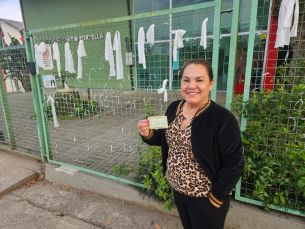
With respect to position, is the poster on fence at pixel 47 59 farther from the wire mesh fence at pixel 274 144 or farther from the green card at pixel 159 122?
the wire mesh fence at pixel 274 144

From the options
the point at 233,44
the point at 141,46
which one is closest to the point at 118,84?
the point at 141,46

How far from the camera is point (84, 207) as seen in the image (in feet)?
9.30

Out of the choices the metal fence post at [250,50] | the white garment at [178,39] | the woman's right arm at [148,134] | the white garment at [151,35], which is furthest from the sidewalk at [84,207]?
the white garment at [151,35]

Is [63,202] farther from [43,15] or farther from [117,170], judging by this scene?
[43,15]

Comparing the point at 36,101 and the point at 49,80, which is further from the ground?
the point at 49,80

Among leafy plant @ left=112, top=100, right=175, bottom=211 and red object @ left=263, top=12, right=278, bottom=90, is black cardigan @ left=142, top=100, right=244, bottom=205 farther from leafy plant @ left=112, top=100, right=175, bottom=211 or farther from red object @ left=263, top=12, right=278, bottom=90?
leafy plant @ left=112, top=100, right=175, bottom=211

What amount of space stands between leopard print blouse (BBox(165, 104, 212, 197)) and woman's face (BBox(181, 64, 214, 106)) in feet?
0.68

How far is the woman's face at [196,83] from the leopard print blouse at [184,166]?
0.21 metres

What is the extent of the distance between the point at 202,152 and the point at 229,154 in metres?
0.18

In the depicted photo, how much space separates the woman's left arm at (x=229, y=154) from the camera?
1.34 metres

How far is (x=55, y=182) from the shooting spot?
3.49 m

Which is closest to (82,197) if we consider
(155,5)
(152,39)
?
(152,39)

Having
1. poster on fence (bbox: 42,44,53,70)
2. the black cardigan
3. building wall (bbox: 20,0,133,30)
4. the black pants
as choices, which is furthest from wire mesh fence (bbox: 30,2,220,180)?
building wall (bbox: 20,0,133,30)

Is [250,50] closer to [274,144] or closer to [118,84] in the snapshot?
[274,144]
